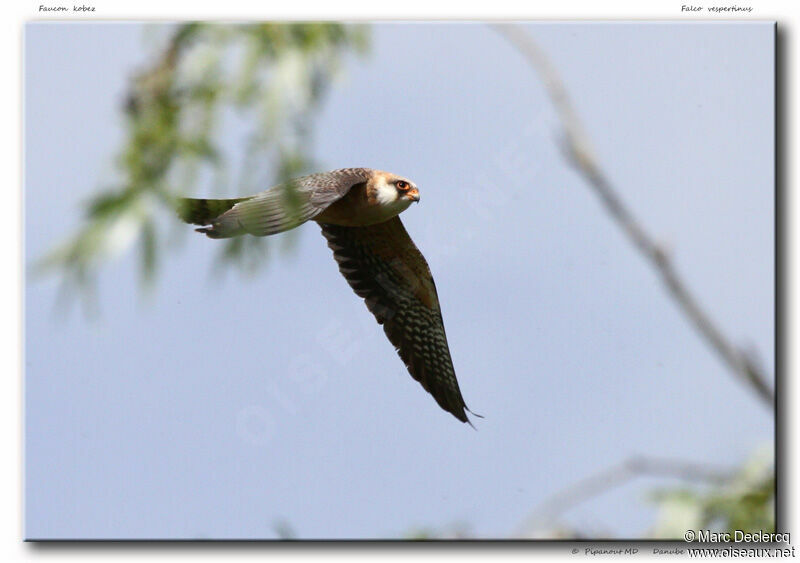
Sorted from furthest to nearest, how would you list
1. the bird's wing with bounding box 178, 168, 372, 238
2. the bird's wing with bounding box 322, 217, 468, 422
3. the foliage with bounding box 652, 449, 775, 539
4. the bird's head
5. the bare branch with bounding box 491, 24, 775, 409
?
the bird's wing with bounding box 322, 217, 468, 422
the bird's head
the bird's wing with bounding box 178, 168, 372, 238
the foliage with bounding box 652, 449, 775, 539
the bare branch with bounding box 491, 24, 775, 409

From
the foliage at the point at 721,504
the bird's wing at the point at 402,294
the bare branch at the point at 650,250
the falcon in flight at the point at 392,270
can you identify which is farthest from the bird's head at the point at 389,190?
the bare branch at the point at 650,250

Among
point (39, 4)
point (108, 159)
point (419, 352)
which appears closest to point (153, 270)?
point (108, 159)

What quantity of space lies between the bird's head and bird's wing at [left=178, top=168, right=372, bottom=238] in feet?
0.16

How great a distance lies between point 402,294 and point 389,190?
80cm

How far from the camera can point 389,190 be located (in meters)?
4.34

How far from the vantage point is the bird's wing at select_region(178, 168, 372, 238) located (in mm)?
2211

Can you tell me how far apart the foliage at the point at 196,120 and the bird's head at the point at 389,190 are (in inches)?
94.2

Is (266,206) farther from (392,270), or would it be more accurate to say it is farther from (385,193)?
(392,270)

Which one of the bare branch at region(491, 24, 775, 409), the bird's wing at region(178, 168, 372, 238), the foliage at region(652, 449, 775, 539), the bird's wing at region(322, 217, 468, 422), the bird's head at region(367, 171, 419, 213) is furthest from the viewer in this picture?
the bird's wing at region(322, 217, 468, 422)

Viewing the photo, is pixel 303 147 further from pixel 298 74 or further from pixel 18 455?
pixel 18 455

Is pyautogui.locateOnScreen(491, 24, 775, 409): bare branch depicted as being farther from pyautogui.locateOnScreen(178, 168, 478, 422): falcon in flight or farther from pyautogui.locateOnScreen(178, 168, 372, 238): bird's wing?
pyautogui.locateOnScreen(178, 168, 478, 422): falcon in flight

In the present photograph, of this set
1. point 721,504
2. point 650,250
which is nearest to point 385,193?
point 721,504

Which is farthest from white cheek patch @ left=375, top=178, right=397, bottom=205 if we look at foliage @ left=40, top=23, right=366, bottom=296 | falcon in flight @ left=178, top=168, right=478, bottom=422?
foliage @ left=40, top=23, right=366, bottom=296

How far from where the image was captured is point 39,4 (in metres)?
3.61
